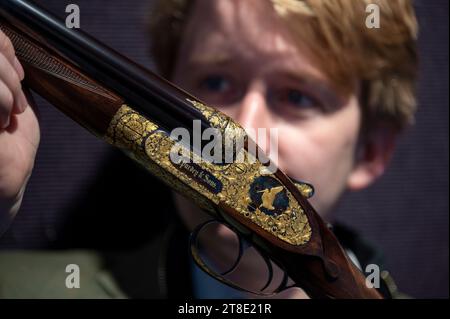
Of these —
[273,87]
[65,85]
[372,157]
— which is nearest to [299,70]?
[273,87]

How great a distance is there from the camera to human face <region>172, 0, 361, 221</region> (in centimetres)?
98

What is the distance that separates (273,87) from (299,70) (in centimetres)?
5

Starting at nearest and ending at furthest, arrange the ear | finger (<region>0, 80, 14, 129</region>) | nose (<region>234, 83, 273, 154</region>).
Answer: finger (<region>0, 80, 14, 129</region>) < nose (<region>234, 83, 273, 154</region>) < the ear

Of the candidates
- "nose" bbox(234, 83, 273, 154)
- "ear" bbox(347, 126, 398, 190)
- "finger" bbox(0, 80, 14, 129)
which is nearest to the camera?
"finger" bbox(0, 80, 14, 129)

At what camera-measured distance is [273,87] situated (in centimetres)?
100

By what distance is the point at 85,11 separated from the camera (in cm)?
134

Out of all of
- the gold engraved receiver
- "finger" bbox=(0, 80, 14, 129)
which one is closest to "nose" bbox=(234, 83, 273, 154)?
the gold engraved receiver

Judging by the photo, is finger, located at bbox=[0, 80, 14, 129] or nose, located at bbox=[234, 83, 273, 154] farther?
nose, located at bbox=[234, 83, 273, 154]

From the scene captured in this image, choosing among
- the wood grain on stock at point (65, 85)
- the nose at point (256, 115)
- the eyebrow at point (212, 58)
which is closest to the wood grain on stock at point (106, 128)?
the wood grain on stock at point (65, 85)

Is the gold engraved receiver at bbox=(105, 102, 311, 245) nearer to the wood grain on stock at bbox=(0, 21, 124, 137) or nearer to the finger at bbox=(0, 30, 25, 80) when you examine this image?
the wood grain on stock at bbox=(0, 21, 124, 137)

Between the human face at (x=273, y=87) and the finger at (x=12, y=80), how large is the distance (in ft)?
1.25

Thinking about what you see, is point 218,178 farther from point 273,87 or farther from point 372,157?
point 372,157
